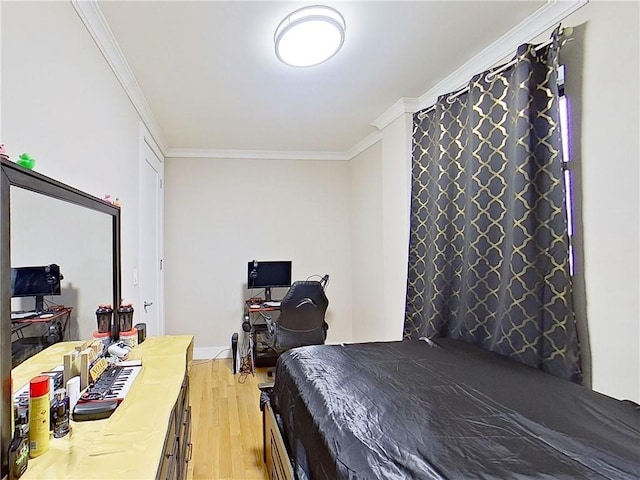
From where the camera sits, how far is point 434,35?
2156 mm

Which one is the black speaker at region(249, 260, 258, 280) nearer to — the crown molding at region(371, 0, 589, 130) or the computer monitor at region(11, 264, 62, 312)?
the crown molding at region(371, 0, 589, 130)

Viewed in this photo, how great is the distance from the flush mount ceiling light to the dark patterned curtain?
3.08 feet

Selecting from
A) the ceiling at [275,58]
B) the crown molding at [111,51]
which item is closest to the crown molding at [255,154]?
the ceiling at [275,58]

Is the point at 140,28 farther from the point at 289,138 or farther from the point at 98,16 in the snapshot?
the point at 289,138

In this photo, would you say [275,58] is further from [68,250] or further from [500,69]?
[68,250]

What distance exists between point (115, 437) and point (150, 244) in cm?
276

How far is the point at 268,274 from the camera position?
4.46 meters

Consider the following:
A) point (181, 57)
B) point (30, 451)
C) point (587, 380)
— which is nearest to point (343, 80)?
point (181, 57)

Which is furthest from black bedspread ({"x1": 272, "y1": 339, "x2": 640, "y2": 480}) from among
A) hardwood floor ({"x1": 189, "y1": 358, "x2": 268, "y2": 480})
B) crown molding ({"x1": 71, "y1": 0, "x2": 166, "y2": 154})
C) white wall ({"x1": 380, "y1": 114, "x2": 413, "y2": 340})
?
crown molding ({"x1": 71, "y1": 0, "x2": 166, "y2": 154})

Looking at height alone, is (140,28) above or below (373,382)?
above

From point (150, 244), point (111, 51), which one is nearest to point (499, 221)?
point (111, 51)

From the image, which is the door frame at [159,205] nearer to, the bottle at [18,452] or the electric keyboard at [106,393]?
the electric keyboard at [106,393]

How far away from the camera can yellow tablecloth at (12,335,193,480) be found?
0.96 meters

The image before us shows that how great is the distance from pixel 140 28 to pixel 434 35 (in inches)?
61.3
